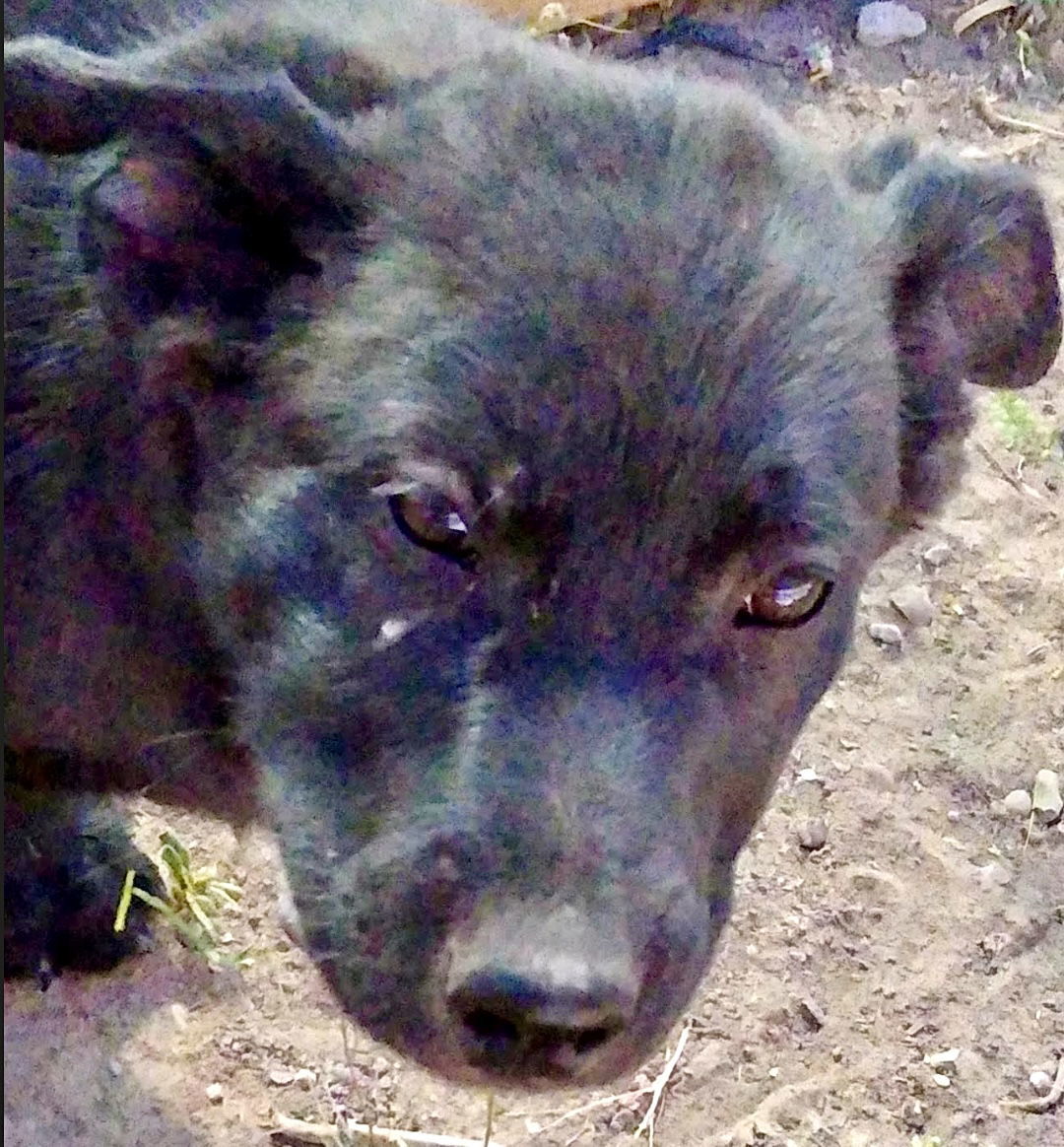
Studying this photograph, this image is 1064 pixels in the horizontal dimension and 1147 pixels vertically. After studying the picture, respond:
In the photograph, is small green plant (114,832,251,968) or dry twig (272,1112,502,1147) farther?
small green plant (114,832,251,968)

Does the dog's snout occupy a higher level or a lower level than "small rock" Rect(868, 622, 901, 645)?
higher

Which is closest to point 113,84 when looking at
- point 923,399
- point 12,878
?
point 923,399

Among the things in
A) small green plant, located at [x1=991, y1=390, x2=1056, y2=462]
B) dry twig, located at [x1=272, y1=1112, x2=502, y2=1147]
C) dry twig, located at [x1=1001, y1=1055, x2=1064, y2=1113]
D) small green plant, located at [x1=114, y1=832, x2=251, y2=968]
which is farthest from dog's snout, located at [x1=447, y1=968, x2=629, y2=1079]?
small green plant, located at [x1=991, y1=390, x2=1056, y2=462]

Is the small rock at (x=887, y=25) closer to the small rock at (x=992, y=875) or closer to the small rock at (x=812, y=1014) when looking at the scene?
the small rock at (x=992, y=875)

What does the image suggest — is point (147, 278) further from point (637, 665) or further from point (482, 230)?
point (637, 665)

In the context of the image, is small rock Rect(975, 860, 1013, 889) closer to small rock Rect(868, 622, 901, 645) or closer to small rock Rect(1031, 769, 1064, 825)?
small rock Rect(1031, 769, 1064, 825)

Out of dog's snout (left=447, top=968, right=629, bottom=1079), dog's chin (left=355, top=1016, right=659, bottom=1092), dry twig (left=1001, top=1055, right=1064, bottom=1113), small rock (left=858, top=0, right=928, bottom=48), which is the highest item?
dog's snout (left=447, top=968, right=629, bottom=1079)

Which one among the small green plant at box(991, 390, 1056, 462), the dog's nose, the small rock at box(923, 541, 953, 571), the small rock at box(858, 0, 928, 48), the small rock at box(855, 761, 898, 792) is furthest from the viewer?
the small rock at box(858, 0, 928, 48)
